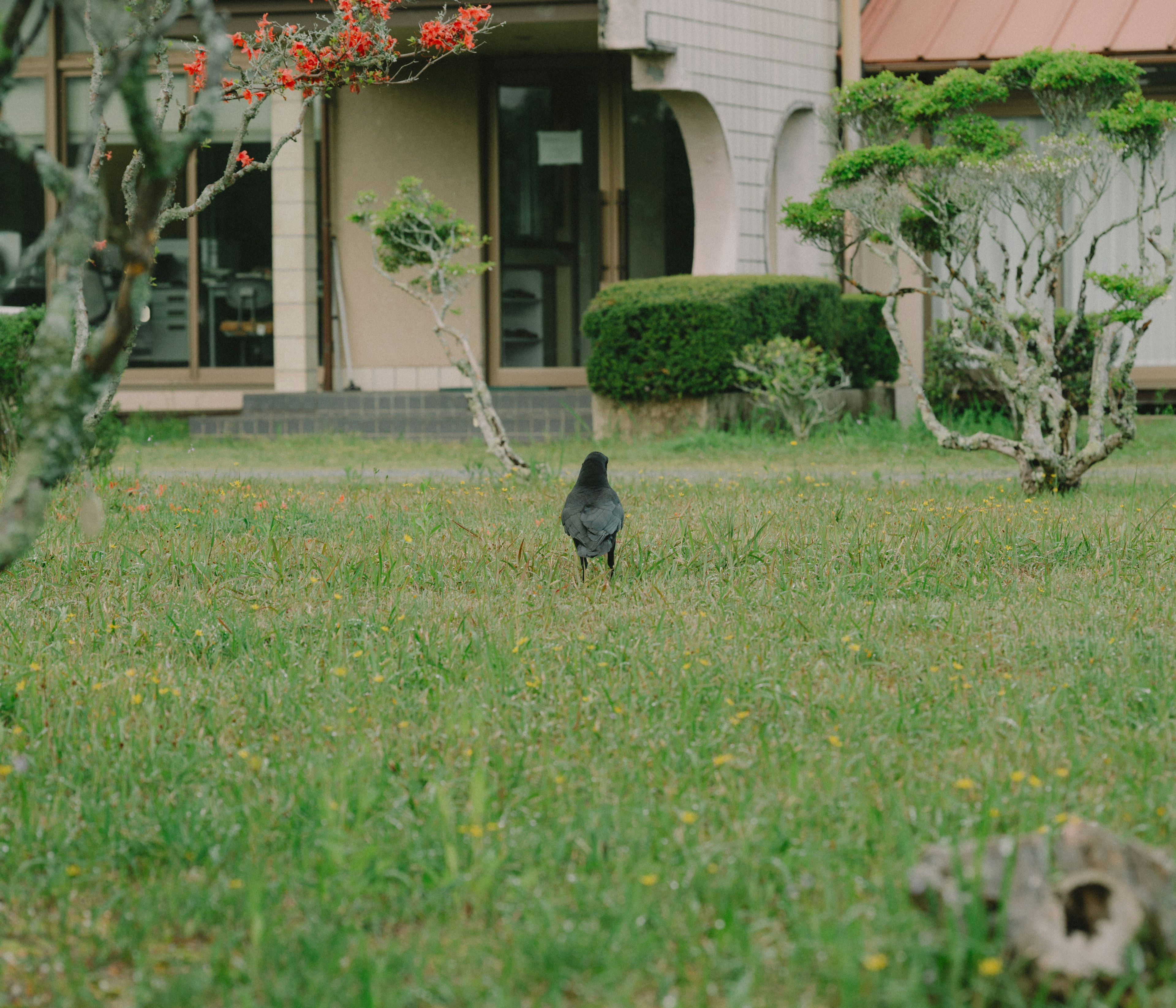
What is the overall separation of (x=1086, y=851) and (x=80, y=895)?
195 centimetres

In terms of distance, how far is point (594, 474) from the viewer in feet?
18.6

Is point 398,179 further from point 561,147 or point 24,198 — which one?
point 24,198

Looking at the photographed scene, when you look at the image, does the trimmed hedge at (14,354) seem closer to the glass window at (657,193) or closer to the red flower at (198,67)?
the red flower at (198,67)

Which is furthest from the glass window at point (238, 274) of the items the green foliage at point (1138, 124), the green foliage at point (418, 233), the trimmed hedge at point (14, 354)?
the green foliage at point (1138, 124)

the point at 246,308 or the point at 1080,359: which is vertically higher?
the point at 246,308

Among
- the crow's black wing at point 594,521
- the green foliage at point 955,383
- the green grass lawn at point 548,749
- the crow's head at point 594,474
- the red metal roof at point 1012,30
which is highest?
the red metal roof at point 1012,30

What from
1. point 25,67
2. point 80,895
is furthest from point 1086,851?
point 25,67

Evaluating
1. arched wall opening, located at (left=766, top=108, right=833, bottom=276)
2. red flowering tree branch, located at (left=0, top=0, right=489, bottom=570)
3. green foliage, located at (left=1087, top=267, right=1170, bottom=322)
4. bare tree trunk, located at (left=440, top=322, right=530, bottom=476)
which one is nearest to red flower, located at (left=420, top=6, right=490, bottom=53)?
bare tree trunk, located at (left=440, top=322, right=530, bottom=476)

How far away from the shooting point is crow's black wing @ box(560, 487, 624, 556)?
534cm

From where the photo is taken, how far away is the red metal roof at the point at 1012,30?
1295cm

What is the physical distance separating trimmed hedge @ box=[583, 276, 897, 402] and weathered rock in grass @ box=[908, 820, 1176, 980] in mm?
9572

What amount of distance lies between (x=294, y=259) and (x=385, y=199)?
4.65ft

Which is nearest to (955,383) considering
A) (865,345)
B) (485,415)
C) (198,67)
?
(865,345)

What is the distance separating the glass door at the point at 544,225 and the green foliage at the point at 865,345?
124 inches
